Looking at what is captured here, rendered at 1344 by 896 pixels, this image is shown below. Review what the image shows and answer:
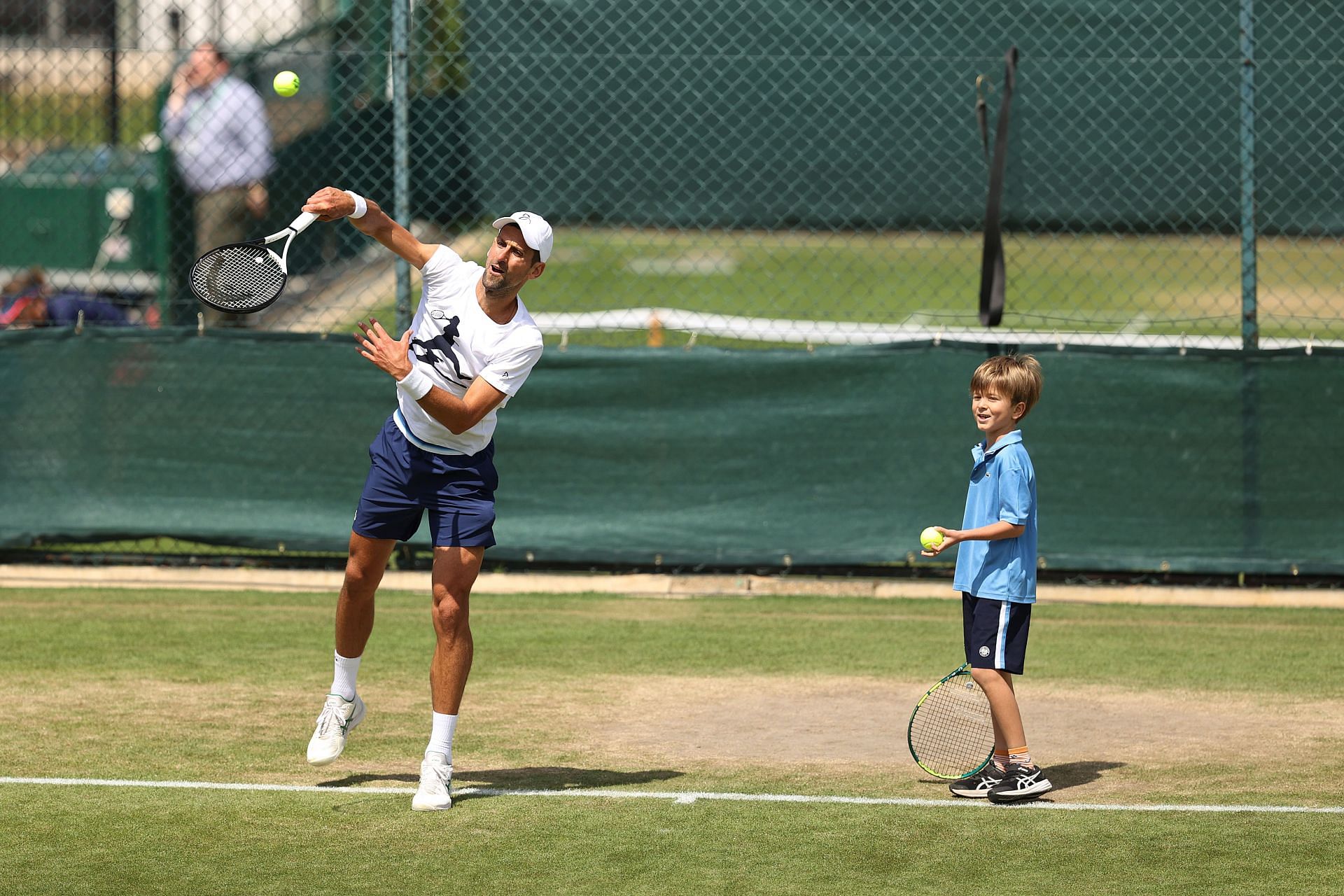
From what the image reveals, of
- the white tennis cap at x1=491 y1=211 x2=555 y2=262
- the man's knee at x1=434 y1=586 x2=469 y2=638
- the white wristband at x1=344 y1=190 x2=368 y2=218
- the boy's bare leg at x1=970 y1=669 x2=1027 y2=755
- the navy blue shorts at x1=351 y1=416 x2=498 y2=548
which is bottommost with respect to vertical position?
the boy's bare leg at x1=970 y1=669 x2=1027 y2=755

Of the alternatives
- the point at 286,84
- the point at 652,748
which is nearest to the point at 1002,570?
the point at 652,748

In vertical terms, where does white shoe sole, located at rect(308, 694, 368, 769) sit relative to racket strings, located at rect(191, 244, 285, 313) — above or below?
below

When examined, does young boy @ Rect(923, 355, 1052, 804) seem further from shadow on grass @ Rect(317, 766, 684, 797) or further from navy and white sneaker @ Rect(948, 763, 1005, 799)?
shadow on grass @ Rect(317, 766, 684, 797)

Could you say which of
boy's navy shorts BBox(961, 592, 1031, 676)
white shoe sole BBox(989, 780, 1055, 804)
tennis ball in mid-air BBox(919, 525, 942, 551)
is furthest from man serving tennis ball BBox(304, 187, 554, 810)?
white shoe sole BBox(989, 780, 1055, 804)

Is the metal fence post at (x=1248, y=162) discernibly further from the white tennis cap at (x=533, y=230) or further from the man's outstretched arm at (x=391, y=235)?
the man's outstretched arm at (x=391, y=235)

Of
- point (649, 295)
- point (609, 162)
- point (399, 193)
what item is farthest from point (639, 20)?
point (649, 295)

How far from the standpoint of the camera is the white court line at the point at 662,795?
Answer: 5273 millimetres

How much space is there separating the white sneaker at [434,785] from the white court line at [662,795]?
0.17 m

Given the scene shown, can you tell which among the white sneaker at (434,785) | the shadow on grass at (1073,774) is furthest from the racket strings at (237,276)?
the shadow on grass at (1073,774)

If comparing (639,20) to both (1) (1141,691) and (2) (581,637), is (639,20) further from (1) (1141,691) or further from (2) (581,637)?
(1) (1141,691)

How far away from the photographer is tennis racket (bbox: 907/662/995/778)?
18.4 feet

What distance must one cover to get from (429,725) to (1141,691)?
288cm

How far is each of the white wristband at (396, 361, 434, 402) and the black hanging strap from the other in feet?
15.3

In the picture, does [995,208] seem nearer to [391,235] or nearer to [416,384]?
[391,235]
